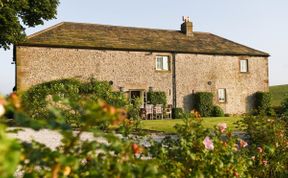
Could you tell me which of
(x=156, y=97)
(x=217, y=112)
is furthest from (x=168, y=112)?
(x=217, y=112)

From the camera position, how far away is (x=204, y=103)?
27.2 meters

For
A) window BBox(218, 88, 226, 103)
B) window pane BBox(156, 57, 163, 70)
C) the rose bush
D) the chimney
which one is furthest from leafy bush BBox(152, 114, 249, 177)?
the chimney

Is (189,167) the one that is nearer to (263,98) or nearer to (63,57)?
(63,57)

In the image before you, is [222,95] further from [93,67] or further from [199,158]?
[199,158]

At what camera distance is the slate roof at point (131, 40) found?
24.2 meters

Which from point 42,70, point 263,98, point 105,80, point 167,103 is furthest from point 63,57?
point 263,98

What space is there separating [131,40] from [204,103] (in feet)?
22.3

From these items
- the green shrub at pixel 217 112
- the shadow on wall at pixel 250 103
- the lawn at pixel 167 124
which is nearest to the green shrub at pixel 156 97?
the green shrub at pixel 217 112

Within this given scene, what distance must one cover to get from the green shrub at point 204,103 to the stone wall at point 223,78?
51 centimetres

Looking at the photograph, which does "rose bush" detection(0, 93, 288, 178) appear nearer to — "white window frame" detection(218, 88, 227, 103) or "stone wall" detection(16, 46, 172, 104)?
"stone wall" detection(16, 46, 172, 104)

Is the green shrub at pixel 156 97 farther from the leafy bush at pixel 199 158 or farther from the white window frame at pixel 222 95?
the leafy bush at pixel 199 158

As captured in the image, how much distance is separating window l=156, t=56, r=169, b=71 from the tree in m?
7.82

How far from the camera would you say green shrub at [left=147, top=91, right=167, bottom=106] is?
2594cm

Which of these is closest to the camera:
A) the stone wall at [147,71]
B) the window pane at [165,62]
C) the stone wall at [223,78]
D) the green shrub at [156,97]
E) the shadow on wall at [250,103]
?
the stone wall at [147,71]
